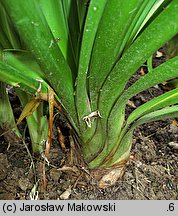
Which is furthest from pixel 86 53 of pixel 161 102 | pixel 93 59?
pixel 161 102

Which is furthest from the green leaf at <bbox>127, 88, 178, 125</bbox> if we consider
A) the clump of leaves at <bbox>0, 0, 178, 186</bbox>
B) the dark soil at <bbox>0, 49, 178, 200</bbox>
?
the dark soil at <bbox>0, 49, 178, 200</bbox>

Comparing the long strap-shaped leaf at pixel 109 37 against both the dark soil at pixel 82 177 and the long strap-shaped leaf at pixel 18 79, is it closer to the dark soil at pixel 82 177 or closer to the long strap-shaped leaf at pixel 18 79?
the long strap-shaped leaf at pixel 18 79

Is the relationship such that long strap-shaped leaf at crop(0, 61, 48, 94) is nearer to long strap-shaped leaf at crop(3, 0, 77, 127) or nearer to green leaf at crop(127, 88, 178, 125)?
long strap-shaped leaf at crop(3, 0, 77, 127)

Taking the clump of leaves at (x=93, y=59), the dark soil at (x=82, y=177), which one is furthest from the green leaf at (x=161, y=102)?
the dark soil at (x=82, y=177)

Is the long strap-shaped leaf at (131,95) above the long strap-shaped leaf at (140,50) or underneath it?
underneath
